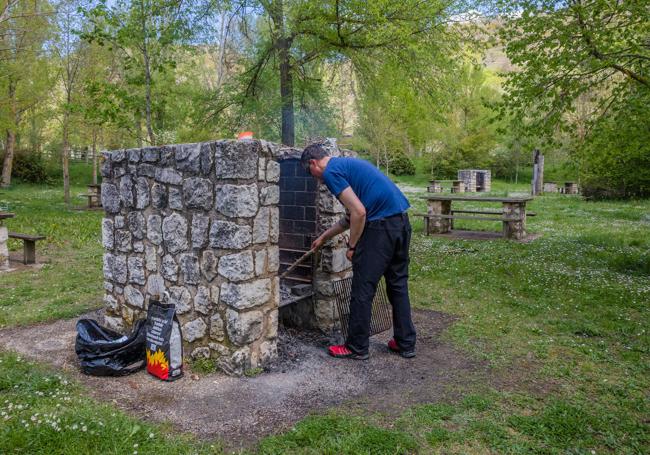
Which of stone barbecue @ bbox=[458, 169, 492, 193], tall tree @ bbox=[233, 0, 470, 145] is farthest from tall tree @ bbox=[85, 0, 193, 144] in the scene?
stone barbecue @ bbox=[458, 169, 492, 193]

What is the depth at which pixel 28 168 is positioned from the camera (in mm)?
26672

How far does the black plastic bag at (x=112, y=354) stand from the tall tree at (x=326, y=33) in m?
8.17

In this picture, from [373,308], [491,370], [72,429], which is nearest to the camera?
[72,429]

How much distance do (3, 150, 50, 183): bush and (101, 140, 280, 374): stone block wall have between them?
2689 centimetres

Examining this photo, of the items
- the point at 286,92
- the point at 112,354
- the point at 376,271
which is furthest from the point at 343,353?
the point at 286,92

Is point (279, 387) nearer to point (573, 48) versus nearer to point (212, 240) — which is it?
point (212, 240)

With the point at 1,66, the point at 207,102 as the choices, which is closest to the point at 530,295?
the point at 207,102

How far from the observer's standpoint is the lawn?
9.08 ft

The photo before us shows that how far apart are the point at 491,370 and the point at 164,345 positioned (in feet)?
8.73

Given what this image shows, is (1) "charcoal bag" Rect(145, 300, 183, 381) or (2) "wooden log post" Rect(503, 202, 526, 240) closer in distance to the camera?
(1) "charcoal bag" Rect(145, 300, 183, 381)

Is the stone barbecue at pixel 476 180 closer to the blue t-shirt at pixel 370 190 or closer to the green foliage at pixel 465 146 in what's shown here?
the green foliage at pixel 465 146

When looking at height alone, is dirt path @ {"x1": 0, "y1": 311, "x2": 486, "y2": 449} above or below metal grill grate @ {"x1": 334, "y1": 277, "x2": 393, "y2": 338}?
below

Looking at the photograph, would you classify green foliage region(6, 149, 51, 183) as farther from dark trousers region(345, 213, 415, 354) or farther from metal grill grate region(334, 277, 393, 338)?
dark trousers region(345, 213, 415, 354)

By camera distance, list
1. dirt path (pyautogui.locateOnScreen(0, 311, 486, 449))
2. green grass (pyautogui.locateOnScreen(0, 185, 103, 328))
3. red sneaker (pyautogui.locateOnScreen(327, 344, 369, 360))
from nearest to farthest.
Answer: dirt path (pyautogui.locateOnScreen(0, 311, 486, 449))
red sneaker (pyautogui.locateOnScreen(327, 344, 369, 360))
green grass (pyautogui.locateOnScreen(0, 185, 103, 328))
